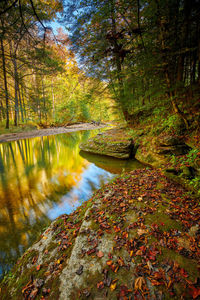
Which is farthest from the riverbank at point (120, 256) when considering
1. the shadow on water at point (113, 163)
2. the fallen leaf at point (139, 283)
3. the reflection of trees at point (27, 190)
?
the shadow on water at point (113, 163)

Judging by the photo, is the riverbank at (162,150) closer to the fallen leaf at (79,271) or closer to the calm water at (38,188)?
the calm water at (38,188)

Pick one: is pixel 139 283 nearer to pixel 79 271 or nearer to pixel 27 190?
pixel 79 271

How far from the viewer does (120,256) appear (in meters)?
1.83

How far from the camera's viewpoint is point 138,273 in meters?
1.59

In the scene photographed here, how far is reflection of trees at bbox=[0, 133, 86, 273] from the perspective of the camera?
3168mm

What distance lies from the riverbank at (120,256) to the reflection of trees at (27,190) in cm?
97

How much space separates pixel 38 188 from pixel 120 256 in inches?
189

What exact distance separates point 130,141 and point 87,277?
24.1 feet

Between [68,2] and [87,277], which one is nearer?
[87,277]

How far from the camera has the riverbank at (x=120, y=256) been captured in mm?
1497

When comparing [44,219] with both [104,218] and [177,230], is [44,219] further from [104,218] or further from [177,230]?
[177,230]

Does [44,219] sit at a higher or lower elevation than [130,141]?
lower

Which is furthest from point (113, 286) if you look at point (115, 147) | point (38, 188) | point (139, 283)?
point (115, 147)

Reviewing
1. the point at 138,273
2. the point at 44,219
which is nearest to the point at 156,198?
the point at 138,273
